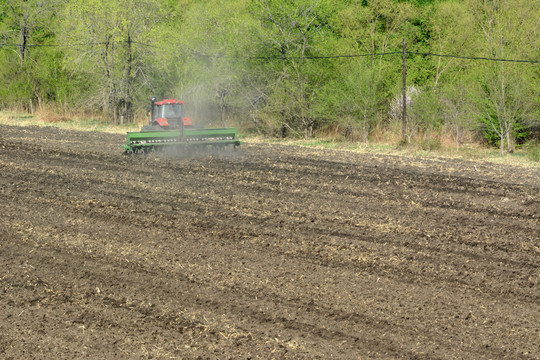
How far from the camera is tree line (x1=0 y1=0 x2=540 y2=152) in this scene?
22438 mm

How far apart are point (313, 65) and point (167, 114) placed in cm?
827

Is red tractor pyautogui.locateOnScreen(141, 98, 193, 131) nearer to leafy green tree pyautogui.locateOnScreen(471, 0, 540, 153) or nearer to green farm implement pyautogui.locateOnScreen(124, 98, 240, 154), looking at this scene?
green farm implement pyautogui.locateOnScreen(124, 98, 240, 154)

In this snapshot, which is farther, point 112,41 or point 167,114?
point 112,41

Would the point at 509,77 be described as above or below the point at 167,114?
above

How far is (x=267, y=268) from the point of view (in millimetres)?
7430

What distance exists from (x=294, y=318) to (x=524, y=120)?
737 inches

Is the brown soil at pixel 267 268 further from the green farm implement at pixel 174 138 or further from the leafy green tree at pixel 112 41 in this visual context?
the leafy green tree at pixel 112 41

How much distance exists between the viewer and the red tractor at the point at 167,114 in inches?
771

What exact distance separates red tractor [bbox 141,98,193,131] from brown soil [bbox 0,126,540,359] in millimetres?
5610

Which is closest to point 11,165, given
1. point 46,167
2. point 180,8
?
point 46,167

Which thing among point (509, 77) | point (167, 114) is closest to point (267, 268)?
point (167, 114)

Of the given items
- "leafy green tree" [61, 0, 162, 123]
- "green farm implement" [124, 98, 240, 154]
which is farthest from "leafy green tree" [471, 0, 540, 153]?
"leafy green tree" [61, 0, 162, 123]

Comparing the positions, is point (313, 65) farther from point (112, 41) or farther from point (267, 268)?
point (267, 268)

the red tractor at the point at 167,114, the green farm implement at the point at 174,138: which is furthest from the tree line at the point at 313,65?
the green farm implement at the point at 174,138
